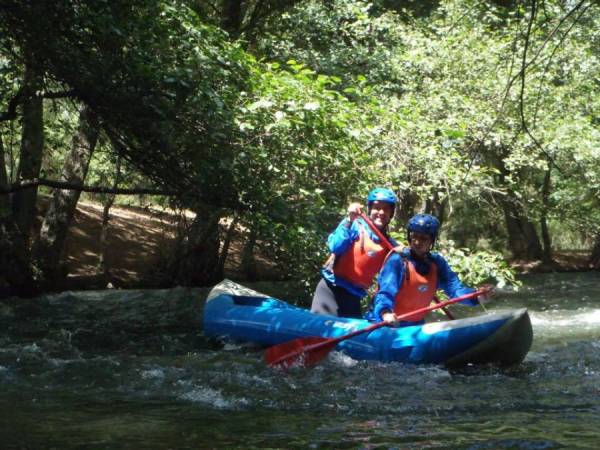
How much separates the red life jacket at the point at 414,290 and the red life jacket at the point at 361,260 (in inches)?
19.8

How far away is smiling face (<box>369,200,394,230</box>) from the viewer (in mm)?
6344

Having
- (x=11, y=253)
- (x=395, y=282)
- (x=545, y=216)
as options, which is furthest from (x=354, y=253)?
(x=545, y=216)

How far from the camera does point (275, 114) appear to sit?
796cm

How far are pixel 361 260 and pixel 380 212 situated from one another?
1.37 feet

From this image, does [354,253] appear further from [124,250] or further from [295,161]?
[124,250]

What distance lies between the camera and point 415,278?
5984 mm

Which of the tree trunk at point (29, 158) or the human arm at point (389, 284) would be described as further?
the tree trunk at point (29, 158)

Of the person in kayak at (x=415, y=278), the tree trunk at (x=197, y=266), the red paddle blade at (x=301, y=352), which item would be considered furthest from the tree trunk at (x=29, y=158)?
the person in kayak at (x=415, y=278)

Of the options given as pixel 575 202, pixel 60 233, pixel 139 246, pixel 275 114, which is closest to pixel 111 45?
pixel 275 114

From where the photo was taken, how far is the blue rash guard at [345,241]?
6410 millimetres

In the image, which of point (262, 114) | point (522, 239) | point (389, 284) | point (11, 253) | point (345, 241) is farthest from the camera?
point (522, 239)

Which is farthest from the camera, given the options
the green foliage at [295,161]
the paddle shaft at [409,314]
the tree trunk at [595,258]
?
the tree trunk at [595,258]

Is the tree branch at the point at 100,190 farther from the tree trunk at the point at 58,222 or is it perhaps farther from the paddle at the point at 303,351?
the tree trunk at the point at 58,222

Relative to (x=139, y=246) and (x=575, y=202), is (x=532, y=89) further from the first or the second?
(x=139, y=246)
